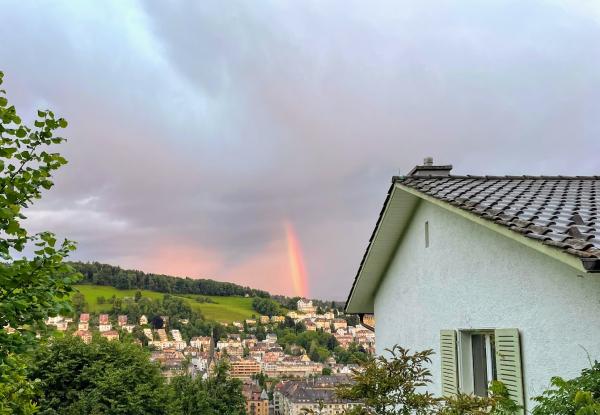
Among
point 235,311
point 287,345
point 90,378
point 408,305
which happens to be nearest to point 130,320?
point 235,311

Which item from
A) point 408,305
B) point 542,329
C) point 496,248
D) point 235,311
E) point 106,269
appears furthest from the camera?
point 235,311

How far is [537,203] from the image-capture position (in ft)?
21.4

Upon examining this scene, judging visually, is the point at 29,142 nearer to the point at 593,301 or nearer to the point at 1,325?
the point at 1,325

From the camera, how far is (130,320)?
130 m

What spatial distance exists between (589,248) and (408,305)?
599 cm

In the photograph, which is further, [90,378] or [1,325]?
[90,378]

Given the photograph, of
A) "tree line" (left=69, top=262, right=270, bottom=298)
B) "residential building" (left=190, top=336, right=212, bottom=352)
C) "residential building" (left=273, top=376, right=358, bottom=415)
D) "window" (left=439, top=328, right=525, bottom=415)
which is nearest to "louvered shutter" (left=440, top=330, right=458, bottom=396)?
"window" (left=439, top=328, right=525, bottom=415)

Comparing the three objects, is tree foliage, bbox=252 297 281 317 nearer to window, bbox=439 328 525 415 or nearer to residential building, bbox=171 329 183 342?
residential building, bbox=171 329 183 342

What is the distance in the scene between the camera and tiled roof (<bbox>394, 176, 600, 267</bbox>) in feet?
14.3

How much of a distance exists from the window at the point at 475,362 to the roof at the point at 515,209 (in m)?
1.80

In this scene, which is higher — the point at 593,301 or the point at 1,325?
the point at 593,301

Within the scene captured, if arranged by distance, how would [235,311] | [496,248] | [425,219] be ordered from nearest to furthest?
[496,248], [425,219], [235,311]

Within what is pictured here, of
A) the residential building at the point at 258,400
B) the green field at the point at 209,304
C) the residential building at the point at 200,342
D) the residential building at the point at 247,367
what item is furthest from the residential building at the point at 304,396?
the green field at the point at 209,304

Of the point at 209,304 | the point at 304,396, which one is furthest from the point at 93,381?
the point at 209,304
